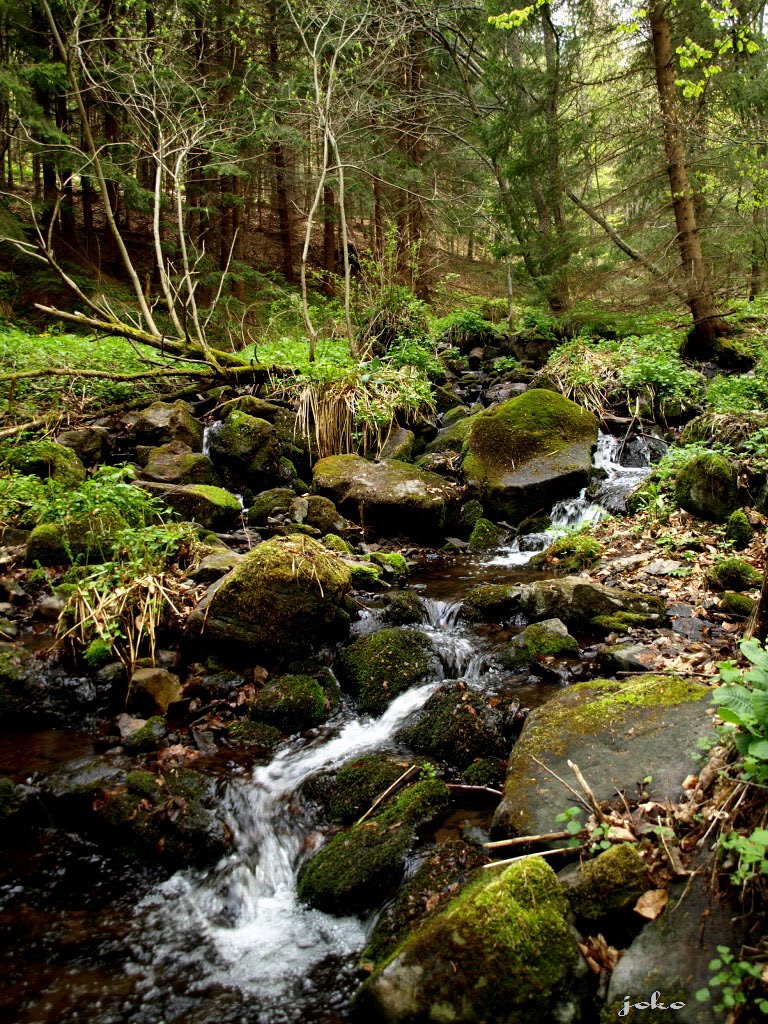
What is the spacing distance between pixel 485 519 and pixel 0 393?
285 inches

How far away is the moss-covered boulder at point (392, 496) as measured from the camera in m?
8.09

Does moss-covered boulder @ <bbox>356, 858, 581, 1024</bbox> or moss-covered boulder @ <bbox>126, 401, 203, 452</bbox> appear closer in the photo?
moss-covered boulder @ <bbox>356, 858, 581, 1024</bbox>

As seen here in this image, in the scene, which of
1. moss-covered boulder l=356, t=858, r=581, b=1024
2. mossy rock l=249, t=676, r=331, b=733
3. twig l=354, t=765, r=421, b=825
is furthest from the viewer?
mossy rock l=249, t=676, r=331, b=733

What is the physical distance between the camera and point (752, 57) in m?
13.0

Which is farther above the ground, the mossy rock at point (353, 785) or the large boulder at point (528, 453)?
the large boulder at point (528, 453)

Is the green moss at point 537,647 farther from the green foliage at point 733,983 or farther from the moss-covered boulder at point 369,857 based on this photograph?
the green foliage at point 733,983

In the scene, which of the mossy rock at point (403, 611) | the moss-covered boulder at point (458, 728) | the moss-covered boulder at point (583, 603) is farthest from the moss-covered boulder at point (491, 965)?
the mossy rock at point (403, 611)

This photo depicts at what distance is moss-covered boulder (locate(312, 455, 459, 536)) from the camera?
8086 millimetres

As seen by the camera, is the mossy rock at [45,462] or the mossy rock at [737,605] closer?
the mossy rock at [737,605]

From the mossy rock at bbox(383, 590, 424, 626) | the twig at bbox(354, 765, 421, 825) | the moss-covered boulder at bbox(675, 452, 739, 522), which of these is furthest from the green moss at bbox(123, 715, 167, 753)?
the moss-covered boulder at bbox(675, 452, 739, 522)

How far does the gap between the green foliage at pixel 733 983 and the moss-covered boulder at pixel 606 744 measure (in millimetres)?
907

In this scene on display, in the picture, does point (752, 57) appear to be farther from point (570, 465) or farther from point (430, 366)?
point (570, 465)

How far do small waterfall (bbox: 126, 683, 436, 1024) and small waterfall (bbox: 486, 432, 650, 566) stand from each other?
178 inches

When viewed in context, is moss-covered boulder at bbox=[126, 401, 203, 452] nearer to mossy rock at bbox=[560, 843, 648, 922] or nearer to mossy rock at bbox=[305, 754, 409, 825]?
mossy rock at bbox=[305, 754, 409, 825]
